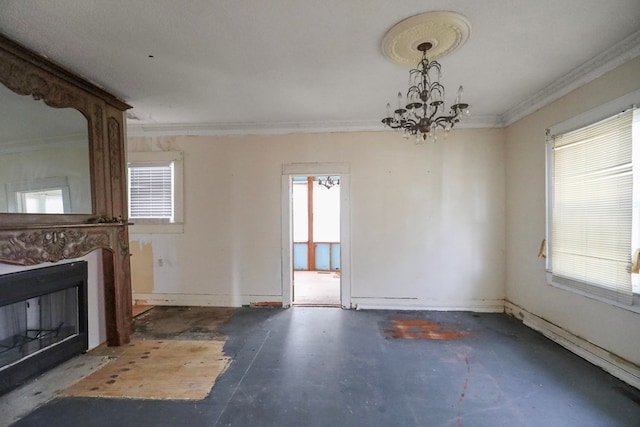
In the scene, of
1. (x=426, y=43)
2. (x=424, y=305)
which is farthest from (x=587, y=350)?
(x=426, y=43)

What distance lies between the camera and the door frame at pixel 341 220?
3.93 metres

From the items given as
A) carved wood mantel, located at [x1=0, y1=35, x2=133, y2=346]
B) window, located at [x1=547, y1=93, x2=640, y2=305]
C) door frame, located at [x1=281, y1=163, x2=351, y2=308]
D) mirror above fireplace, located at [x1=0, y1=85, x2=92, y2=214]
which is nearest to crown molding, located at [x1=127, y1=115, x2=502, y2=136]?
door frame, located at [x1=281, y1=163, x2=351, y2=308]

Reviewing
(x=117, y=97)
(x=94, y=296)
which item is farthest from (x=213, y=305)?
(x=117, y=97)

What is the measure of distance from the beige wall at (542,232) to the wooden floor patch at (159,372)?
334 centimetres

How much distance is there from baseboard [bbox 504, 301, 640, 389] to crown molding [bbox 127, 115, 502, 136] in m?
2.58

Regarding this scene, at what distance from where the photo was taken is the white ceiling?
1724mm

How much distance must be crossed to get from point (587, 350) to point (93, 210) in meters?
4.90

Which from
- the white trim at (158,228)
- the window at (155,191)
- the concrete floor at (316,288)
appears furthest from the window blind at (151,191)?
the concrete floor at (316,288)

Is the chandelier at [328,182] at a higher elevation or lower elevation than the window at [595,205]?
higher

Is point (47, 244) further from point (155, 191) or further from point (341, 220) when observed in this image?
point (341, 220)

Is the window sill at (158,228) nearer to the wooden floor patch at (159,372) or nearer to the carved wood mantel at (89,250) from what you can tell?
the carved wood mantel at (89,250)

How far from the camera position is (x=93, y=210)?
8.71ft

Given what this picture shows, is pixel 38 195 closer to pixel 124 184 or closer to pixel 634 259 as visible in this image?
pixel 124 184

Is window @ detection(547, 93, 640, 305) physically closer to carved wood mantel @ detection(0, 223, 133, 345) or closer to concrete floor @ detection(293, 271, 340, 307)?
concrete floor @ detection(293, 271, 340, 307)
